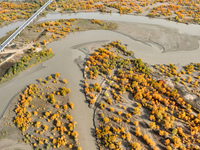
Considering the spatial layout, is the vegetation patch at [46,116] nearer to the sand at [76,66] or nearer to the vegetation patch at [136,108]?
the sand at [76,66]

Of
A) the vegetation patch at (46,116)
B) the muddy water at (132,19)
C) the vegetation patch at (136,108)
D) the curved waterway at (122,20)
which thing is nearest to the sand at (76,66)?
the vegetation patch at (46,116)

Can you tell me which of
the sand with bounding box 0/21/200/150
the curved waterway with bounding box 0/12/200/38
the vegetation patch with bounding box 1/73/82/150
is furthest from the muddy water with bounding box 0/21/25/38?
the vegetation patch with bounding box 1/73/82/150

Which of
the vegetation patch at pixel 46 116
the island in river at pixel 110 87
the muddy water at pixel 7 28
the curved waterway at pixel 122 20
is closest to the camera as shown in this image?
the vegetation patch at pixel 46 116

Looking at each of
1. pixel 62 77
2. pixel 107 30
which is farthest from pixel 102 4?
pixel 62 77

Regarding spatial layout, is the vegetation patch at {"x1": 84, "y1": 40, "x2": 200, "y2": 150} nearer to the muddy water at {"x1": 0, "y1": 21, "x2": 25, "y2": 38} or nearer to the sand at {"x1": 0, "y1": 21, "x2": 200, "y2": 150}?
the sand at {"x1": 0, "y1": 21, "x2": 200, "y2": 150}

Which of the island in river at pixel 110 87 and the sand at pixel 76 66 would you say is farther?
the sand at pixel 76 66

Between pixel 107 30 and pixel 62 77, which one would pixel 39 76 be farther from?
pixel 107 30

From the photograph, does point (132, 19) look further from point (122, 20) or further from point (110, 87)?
point (110, 87)

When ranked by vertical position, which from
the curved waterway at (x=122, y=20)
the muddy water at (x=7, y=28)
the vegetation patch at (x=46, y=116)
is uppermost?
the curved waterway at (x=122, y=20)
